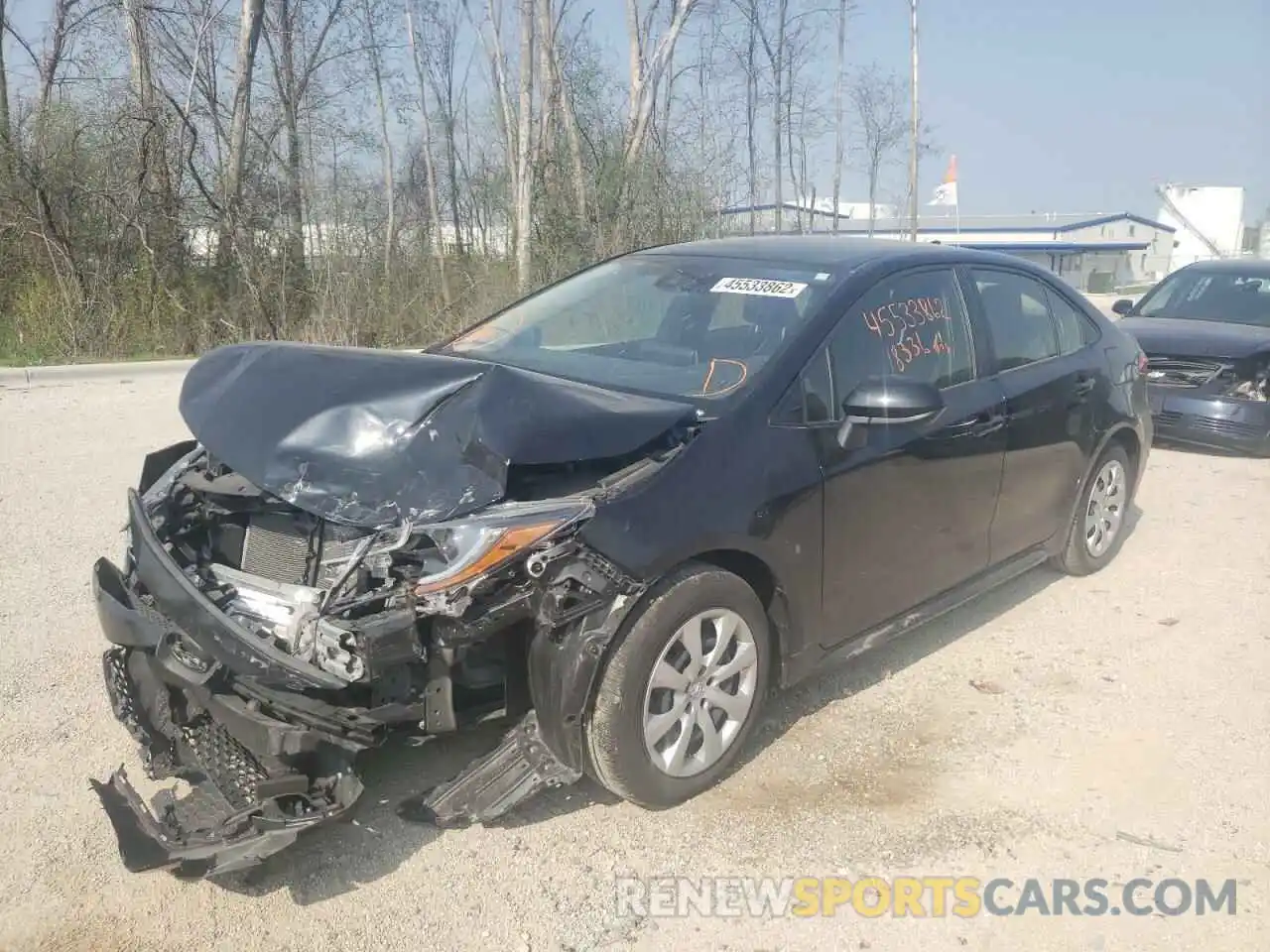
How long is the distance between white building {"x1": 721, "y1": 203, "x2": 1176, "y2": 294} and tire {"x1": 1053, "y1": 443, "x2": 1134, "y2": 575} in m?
43.9

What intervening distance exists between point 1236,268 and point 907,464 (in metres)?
8.15

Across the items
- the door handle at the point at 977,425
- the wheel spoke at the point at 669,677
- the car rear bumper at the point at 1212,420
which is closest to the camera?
the wheel spoke at the point at 669,677

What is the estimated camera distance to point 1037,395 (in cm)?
468

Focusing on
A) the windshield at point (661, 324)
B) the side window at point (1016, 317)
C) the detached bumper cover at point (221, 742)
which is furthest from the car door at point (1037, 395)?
the detached bumper cover at point (221, 742)

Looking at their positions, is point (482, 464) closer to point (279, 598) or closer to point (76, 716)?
point (279, 598)

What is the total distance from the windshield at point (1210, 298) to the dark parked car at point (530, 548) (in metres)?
6.76

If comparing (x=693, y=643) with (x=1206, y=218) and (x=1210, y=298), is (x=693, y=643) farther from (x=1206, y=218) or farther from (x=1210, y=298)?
(x=1206, y=218)

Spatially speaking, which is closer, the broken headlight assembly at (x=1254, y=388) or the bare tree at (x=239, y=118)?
the broken headlight assembly at (x=1254, y=388)

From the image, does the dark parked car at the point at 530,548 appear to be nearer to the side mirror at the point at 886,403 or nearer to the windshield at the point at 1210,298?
the side mirror at the point at 886,403

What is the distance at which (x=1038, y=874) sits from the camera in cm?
305

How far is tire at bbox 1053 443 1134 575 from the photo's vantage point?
536cm

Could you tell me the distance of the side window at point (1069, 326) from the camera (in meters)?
5.11

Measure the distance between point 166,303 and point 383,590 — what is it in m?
12.4

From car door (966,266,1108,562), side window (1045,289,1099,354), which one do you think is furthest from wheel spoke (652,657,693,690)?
side window (1045,289,1099,354)
